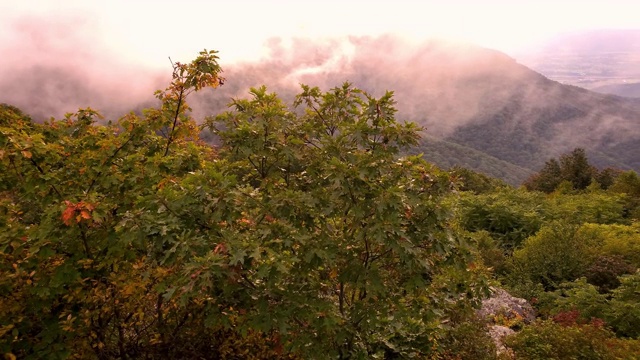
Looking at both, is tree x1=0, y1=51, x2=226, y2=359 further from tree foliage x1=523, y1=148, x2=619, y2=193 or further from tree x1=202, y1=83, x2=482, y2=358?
tree foliage x1=523, y1=148, x2=619, y2=193

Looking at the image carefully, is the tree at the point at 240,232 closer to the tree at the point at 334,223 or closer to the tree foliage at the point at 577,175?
the tree at the point at 334,223

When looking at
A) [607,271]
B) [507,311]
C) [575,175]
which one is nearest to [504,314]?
[507,311]

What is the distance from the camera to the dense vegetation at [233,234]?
4422 millimetres

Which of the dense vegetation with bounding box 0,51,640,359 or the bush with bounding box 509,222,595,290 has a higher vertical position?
the dense vegetation with bounding box 0,51,640,359

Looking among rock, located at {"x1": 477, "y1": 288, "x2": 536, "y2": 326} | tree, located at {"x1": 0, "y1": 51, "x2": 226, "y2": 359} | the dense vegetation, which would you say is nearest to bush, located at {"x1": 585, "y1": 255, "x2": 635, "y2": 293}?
rock, located at {"x1": 477, "y1": 288, "x2": 536, "y2": 326}

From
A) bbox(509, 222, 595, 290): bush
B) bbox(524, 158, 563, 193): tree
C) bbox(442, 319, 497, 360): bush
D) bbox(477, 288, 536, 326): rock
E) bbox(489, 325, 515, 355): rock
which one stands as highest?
bbox(442, 319, 497, 360): bush

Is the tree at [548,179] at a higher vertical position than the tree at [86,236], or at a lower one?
lower

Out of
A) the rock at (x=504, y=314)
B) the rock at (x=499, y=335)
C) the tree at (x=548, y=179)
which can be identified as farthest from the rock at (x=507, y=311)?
the tree at (x=548, y=179)

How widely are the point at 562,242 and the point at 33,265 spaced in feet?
63.0

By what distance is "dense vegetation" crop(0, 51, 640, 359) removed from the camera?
174 inches

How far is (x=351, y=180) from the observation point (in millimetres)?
4559

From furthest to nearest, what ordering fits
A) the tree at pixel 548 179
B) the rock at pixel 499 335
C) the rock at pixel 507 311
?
the tree at pixel 548 179, the rock at pixel 507 311, the rock at pixel 499 335

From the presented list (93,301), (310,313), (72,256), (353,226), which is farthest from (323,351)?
(72,256)

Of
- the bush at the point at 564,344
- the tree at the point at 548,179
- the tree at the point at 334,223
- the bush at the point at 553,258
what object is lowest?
the tree at the point at 548,179
